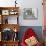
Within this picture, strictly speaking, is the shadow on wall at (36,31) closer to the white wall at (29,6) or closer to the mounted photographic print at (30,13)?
the white wall at (29,6)

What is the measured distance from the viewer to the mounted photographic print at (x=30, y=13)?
17.7ft

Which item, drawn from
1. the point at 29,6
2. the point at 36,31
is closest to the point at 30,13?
A: the point at 29,6

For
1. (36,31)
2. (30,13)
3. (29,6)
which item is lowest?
(36,31)

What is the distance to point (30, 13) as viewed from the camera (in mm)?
5426

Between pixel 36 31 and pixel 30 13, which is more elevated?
pixel 30 13

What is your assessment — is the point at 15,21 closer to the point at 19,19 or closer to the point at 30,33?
the point at 19,19

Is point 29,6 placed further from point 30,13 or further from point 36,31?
point 36,31

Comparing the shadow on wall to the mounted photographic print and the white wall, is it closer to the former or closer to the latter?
the white wall

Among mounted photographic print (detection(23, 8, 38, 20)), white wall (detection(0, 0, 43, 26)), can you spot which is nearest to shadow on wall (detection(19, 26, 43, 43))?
white wall (detection(0, 0, 43, 26))

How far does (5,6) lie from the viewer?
5.43 meters

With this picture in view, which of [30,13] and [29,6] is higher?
[29,6]

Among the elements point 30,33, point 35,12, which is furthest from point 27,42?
point 35,12

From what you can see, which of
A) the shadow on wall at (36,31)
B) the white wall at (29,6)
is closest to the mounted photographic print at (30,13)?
the white wall at (29,6)

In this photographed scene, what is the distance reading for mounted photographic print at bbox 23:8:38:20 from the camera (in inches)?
213
